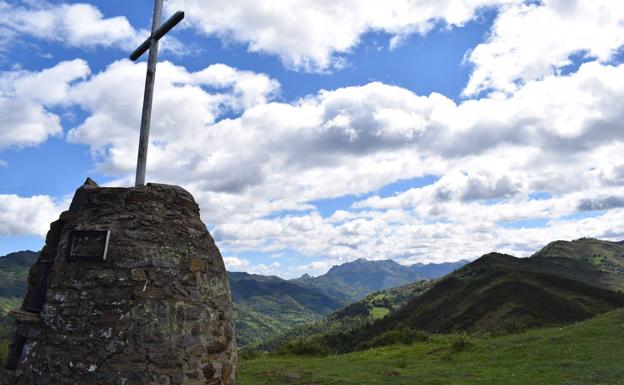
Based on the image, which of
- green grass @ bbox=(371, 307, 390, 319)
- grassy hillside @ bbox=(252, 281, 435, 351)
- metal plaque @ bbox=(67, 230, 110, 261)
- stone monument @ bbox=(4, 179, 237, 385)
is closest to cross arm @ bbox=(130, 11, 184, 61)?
stone monument @ bbox=(4, 179, 237, 385)

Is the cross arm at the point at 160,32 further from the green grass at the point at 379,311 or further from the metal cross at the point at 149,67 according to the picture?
the green grass at the point at 379,311

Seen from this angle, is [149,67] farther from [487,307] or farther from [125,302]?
[487,307]

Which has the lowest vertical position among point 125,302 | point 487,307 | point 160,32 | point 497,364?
point 497,364

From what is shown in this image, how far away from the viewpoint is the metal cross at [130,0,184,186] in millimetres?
8938

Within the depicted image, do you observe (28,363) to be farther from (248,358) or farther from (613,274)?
(613,274)

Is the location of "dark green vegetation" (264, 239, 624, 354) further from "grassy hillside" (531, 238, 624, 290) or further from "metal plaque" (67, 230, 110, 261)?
"grassy hillside" (531, 238, 624, 290)

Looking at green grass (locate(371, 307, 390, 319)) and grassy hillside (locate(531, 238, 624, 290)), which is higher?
grassy hillside (locate(531, 238, 624, 290))

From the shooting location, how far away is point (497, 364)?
2398cm

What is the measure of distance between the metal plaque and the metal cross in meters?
1.40

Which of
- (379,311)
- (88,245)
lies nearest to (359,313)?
(379,311)

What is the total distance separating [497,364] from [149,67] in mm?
22665

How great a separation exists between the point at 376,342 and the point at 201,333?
37.2m

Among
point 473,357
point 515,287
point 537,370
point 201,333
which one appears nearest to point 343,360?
point 473,357

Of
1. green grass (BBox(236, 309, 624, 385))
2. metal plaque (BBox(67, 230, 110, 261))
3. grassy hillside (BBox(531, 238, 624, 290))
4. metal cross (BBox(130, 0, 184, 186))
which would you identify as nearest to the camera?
metal plaque (BBox(67, 230, 110, 261))
